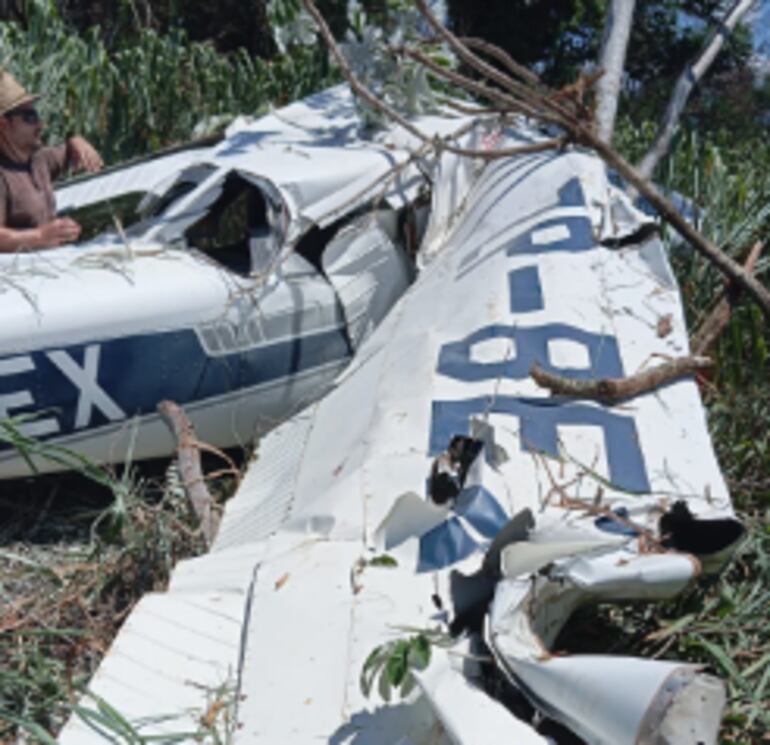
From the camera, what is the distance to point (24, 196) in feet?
15.6

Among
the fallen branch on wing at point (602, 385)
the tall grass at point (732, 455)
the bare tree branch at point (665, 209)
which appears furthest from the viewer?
the bare tree branch at point (665, 209)

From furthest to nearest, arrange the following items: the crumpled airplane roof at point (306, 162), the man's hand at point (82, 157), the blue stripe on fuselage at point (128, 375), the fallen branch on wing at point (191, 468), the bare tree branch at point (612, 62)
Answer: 1. the bare tree branch at point (612, 62)
2. the man's hand at point (82, 157)
3. the crumpled airplane roof at point (306, 162)
4. the blue stripe on fuselage at point (128, 375)
5. the fallen branch on wing at point (191, 468)

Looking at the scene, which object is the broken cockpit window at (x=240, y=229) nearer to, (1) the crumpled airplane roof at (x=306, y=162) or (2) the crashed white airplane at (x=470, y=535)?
(1) the crumpled airplane roof at (x=306, y=162)

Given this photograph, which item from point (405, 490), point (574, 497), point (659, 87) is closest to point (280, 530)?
point (405, 490)

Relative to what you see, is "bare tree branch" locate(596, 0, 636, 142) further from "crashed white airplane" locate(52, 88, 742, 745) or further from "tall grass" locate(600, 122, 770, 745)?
"crashed white airplane" locate(52, 88, 742, 745)

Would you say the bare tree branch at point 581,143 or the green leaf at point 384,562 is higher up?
the bare tree branch at point 581,143

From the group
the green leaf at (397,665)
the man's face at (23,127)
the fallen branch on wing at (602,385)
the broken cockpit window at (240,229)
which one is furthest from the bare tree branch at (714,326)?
the man's face at (23,127)

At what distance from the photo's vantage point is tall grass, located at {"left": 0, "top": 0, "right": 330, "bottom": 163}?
7398 mm

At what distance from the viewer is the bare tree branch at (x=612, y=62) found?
574 cm

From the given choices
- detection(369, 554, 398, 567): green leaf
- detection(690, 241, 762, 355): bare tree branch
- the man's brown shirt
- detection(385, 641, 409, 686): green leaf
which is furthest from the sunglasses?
detection(385, 641, 409, 686): green leaf

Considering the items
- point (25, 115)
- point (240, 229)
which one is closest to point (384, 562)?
point (240, 229)

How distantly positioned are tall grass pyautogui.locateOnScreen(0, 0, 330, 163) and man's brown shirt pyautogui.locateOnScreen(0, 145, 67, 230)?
227 cm

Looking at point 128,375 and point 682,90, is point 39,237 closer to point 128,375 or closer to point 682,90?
point 128,375

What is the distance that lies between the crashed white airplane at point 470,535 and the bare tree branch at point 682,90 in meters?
1.49
